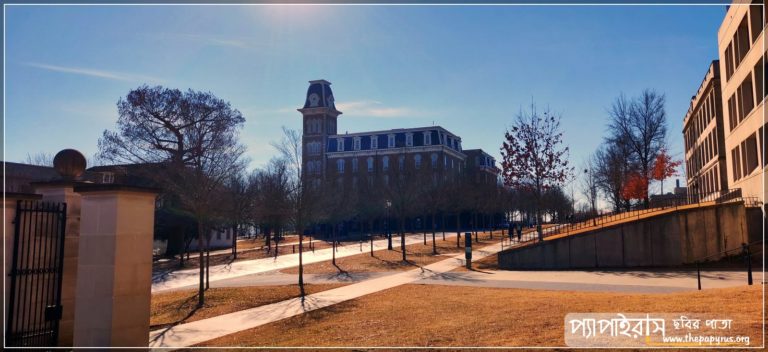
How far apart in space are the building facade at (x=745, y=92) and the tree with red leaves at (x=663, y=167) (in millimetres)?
15874

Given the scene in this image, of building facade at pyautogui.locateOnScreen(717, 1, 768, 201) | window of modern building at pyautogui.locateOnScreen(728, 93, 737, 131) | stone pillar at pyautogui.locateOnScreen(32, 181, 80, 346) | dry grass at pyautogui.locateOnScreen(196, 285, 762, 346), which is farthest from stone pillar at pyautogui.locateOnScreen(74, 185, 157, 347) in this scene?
window of modern building at pyautogui.locateOnScreen(728, 93, 737, 131)

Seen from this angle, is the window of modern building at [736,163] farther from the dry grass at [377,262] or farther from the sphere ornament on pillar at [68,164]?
the sphere ornament on pillar at [68,164]

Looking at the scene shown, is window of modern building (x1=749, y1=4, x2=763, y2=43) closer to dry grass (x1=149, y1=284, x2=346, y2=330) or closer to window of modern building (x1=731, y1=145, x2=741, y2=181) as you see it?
window of modern building (x1=731, y1=145, x2=741, y2=181)

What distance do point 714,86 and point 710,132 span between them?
454 centimetres

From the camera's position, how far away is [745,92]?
26.7 m

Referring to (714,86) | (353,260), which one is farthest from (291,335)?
(714,86)

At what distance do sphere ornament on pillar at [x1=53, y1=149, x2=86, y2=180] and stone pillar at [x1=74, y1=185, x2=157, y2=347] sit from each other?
156 centimetres

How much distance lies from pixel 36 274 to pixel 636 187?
4567 cm

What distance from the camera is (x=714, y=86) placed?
37438 mm

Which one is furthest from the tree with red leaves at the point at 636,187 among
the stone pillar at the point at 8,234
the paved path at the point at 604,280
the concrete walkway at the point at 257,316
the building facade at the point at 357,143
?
the stone pillar at the point at 8,234

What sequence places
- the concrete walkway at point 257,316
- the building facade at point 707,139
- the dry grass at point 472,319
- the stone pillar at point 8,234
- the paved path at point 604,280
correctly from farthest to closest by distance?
the building facade at point 707,139, the paved path at point 604,280, the concrete walkway at point 257,316, the stone pillar at point 8,234, the dry grass at point 472,319

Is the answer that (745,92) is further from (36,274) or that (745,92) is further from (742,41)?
(36,274)

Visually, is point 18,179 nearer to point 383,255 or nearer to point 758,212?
point 383,255

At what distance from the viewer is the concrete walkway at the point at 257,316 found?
10.8 metres
